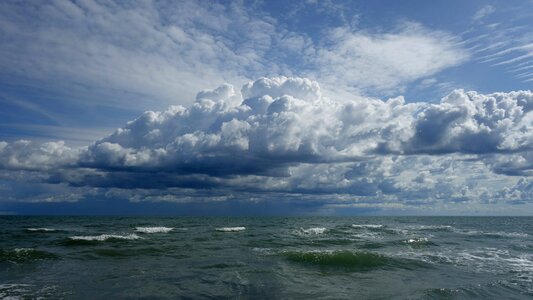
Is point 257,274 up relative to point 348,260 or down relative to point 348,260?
up

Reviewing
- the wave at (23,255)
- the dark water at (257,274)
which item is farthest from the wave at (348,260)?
the wave at (23,255)

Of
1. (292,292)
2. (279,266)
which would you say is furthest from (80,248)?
(292,292)

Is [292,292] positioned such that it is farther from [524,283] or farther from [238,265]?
[524,283]

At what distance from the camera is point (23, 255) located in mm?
24656

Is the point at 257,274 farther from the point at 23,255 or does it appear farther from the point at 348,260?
the point at 23,255

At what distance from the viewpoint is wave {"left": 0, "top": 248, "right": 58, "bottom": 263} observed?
23.4 m

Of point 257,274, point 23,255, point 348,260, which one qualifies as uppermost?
point 23,255

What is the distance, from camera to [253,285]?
16422 millimetres

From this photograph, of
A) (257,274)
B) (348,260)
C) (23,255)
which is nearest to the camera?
(257,274)

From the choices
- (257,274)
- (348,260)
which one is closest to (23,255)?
(257,274)

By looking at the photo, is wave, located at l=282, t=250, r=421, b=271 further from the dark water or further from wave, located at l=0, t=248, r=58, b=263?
wave, located at l=0, t=248, r=58, b=263

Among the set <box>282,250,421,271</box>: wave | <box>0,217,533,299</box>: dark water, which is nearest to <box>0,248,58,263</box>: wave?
<box>0,217,533,299</box>: dark water

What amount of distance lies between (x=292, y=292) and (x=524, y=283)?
11.7m

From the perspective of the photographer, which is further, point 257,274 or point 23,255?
point 23,255
